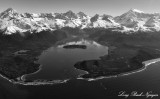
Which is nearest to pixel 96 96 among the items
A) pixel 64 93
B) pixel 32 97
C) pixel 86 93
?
pixel 86 93

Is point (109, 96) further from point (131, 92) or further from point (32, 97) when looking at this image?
point (32, 97)

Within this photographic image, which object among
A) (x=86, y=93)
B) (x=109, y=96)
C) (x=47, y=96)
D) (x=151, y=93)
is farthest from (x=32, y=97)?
(x=151, y=93)

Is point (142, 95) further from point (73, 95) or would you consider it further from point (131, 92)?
point (73, 95)

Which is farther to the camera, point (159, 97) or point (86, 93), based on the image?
point (86, 93)

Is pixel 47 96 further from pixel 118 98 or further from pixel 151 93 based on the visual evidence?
pixel 151 93

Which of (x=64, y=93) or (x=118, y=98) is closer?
(x=118, y=98)

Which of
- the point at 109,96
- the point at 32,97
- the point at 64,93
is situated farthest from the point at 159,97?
the point at 32,97

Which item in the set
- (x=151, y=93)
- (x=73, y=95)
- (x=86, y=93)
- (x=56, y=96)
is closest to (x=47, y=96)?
(x=56, y=96)
